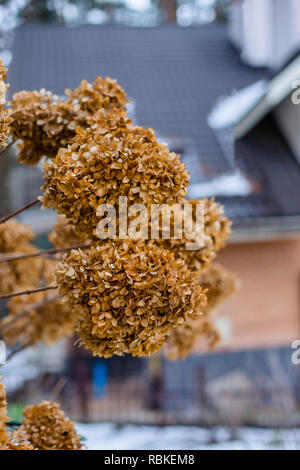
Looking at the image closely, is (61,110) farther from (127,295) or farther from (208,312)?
(208,312)

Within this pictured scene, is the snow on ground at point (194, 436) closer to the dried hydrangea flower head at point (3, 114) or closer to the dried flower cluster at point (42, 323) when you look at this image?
the dried flower cluster at point (42, 323)

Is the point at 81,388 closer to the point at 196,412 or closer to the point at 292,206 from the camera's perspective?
the point at 196,412

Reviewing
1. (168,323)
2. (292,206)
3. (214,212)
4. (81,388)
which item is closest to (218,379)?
(81,388)

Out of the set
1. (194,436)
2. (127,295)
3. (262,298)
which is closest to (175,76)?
(262,298)

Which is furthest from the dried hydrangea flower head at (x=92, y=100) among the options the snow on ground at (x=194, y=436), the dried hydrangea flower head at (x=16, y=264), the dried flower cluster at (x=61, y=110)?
the snow on ground at (x=194, y=436)

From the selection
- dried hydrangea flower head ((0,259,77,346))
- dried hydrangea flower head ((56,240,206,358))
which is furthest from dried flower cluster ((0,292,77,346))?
dried hydrangea flower head ((56,240,206,358))

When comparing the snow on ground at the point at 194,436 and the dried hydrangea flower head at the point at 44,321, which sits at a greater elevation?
the dried hydrangea flower head at the point at 44,321

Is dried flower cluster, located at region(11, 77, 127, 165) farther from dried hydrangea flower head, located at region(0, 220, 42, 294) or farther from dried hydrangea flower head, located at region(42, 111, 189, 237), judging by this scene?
dried hydrangea flower head, located at region(0, 220, 42, 294)
